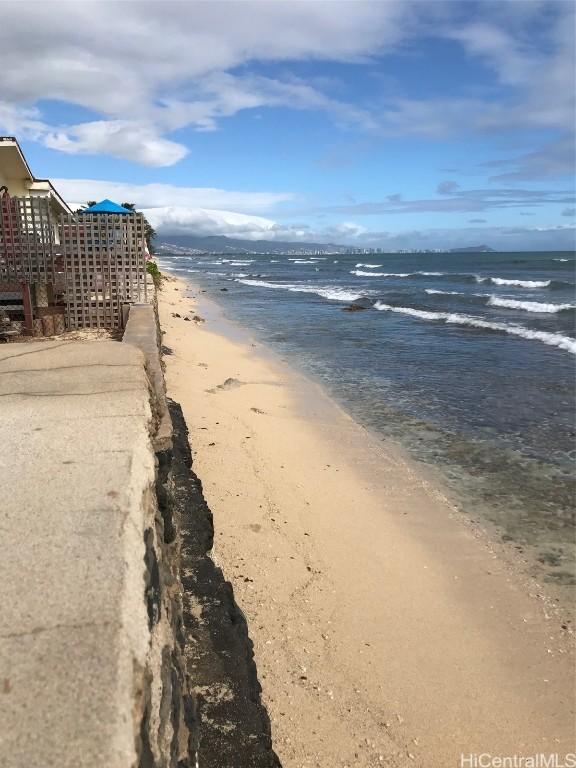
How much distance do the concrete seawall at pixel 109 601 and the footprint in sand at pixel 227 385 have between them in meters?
5.40

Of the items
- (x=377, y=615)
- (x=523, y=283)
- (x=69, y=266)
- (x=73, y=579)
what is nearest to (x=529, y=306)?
(x=523, y=283)

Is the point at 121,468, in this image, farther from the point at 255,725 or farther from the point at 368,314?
the point at 368,314

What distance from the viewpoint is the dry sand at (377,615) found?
11.1ft

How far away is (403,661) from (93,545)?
257 centimetres

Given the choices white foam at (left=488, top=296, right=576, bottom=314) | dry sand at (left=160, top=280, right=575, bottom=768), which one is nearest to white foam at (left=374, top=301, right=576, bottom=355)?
white foam at (left=488, top=296, right=576, bottom=314)

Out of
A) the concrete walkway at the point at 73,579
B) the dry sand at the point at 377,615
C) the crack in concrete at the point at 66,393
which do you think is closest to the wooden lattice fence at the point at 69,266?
the dry sand at the point at 377,615

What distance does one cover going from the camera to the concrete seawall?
160cm

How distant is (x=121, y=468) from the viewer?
9.72 feet

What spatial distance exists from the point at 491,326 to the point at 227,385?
534 inches

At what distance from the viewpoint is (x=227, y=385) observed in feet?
35.0

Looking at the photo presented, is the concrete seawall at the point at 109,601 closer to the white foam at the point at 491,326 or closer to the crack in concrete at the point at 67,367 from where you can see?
the crack in concrete at the point at 67,367

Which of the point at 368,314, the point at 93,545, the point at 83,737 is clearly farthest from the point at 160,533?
the point at 368,314

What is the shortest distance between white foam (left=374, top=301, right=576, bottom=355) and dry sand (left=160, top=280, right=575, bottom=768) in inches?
487

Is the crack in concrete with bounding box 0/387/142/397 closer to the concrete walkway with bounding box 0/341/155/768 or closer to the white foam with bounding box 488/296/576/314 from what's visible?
the concrete walkway with bounding box 0/341/155/768
